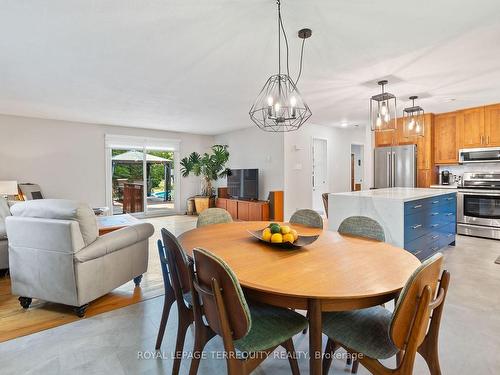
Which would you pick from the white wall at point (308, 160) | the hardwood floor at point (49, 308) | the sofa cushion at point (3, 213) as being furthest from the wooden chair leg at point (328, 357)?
the white wall at point (308, 160)

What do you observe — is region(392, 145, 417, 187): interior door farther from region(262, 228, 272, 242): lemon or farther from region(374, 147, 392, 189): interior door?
region(262, 228, 272, 242): lemon

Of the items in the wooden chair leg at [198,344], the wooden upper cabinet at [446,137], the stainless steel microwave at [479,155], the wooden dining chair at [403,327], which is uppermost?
the wooden upper cabinet at [446,137]

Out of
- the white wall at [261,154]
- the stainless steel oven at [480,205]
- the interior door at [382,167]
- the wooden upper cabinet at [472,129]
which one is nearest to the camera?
the stainless steel oven at [480,205]

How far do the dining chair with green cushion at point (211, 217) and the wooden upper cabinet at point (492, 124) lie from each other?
494 cm

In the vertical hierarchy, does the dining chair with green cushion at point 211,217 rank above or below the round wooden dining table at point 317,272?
above

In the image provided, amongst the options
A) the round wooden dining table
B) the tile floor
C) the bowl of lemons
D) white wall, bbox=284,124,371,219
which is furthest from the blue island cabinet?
white wall, bbox=284,124,371,219

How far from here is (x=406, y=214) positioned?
3.08 m

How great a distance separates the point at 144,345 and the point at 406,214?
2.83 m

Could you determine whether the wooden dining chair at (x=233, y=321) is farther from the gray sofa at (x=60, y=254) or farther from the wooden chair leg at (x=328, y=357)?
the gray sofa at (x=60, y=254)

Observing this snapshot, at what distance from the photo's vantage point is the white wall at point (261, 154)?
633 cm

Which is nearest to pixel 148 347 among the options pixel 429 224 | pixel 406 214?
pixel 406 214

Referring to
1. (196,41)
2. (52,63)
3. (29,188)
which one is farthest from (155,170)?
(196,41)

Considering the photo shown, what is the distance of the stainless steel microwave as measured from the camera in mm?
4742

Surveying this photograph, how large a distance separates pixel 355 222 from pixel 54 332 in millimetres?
2472
